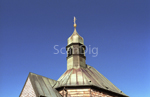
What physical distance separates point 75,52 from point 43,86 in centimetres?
821

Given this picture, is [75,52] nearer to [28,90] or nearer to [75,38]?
[75,38]

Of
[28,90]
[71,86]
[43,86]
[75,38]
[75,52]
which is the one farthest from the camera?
[75,38]

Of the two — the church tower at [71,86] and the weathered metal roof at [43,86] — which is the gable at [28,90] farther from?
the weathered metal roof at [43,86]

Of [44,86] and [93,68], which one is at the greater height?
[93,68]

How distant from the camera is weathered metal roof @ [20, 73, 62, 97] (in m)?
24.5

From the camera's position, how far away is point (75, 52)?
1255 inches

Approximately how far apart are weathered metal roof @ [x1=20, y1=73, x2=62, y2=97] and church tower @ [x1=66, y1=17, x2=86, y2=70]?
14.6 ft

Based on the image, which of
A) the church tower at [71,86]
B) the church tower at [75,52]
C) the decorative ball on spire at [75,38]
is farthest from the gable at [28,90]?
Answer: the decorative ball on spire at [75,38]

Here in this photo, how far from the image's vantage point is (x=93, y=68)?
114ft

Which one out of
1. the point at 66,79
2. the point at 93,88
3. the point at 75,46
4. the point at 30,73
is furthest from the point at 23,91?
the point at 75,46

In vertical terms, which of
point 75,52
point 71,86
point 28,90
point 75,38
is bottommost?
point 28,90

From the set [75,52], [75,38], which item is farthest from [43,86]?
[75,38]

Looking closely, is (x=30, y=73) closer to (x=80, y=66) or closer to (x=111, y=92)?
(x=80, y=66)

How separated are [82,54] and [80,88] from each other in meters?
7.74
